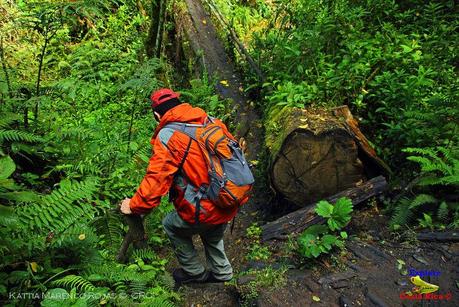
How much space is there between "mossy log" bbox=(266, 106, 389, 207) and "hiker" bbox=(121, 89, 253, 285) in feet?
4.73

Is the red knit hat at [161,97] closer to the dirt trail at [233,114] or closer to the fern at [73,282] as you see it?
the fern at [73,282]

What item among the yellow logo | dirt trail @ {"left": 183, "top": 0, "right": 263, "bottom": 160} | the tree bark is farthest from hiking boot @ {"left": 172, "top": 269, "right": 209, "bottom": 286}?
the tree bark

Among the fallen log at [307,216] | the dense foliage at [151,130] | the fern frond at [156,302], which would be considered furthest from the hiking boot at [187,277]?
the fallen log at [307,216]

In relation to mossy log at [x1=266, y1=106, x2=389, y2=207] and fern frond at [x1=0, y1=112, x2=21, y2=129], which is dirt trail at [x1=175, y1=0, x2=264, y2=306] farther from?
fern frond at [x1=0, y1=112, x2=21, y2=129]

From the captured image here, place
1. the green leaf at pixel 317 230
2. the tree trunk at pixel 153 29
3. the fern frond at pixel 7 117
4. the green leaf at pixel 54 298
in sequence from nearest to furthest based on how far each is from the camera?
1. the green leaf at pixel 54 298
2. the green leaf at pixel 317 230
3. the fern frond at pixel 7 117
4. the tree trunk at pixel 153 29

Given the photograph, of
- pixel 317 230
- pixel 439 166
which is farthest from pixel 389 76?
pixel 317 230

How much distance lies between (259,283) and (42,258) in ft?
7.41

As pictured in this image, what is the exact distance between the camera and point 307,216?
5.07 m

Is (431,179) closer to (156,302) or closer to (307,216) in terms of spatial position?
(307,216)

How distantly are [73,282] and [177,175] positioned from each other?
1.38 m

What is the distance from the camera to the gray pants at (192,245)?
4.17 meters

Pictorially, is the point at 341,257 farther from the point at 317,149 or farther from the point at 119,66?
the point at 119,66

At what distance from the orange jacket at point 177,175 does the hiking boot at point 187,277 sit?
3.50 feet

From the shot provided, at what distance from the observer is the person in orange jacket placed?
11.9 feet
